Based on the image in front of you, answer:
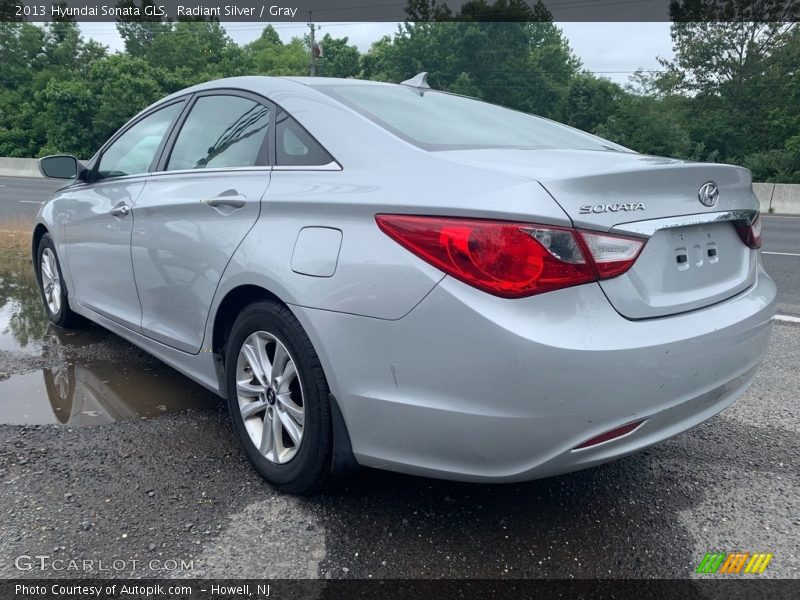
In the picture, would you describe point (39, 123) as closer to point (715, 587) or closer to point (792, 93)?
point (792, 93)

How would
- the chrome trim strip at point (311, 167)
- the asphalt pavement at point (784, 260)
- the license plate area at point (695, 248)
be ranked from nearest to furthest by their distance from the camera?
the license plate area at point (695, 248), the chrome trim strip at point (311, 167), the asphalt pavement at point (784, 260)

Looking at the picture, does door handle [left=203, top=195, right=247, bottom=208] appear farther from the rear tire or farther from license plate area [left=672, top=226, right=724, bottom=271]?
the rear tire

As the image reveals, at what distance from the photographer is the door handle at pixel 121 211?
337 centimetres

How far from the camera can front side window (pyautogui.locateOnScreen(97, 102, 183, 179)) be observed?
3461mm

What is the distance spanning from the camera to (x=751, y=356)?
226cm

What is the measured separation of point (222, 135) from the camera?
9.82 feet

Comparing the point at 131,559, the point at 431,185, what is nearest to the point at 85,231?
the point at 131,559

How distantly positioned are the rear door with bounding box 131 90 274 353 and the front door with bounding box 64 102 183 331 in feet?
0.51

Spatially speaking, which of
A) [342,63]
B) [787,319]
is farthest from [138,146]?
[342,63]

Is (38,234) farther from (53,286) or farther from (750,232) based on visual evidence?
(750,232)

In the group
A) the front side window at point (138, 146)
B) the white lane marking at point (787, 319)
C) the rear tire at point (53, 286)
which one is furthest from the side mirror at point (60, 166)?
the white lane marking at point (787, 319)

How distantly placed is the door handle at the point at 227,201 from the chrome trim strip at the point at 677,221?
4.68ft

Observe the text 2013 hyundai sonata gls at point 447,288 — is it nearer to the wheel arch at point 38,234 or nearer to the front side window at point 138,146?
the front side window at point 138,146

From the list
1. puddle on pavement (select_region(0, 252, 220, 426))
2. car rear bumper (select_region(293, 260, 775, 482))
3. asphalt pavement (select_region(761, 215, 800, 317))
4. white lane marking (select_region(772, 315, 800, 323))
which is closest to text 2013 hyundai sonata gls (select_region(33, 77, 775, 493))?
car rear bumper (select_region(293, 260, 775, 482))
